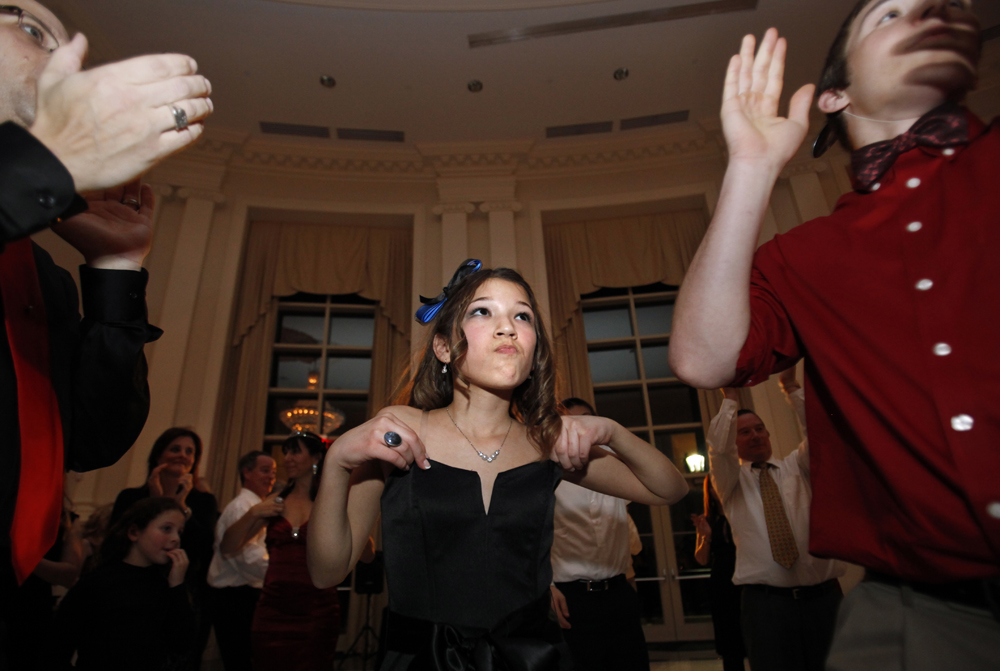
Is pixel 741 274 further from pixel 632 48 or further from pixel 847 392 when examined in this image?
pixel 632 48

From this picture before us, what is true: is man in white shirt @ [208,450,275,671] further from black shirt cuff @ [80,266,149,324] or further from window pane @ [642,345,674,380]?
window pane @ [642,345,674,380]

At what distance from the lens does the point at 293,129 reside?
695 cm

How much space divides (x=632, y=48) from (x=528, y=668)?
248 inches

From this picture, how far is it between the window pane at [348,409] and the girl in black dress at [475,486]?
17.5 feet

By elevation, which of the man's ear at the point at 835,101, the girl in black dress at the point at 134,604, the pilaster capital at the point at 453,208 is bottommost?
the girl in black dress at the point at 134,604

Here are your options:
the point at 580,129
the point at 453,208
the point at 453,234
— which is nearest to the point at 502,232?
the point at 453,234

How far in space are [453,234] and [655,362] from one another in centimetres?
290

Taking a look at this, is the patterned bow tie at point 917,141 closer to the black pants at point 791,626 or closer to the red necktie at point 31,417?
the red necktie at point 31,417

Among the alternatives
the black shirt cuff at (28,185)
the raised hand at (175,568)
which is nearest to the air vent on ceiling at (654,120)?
the raised hand at (175,568)

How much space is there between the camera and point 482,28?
229 inches

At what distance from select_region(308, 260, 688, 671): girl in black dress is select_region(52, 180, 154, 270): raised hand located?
0.57 m

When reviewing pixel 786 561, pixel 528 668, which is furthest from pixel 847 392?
pixel 786 561

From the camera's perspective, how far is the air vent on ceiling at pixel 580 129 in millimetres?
6992

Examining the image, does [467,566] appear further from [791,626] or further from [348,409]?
[348,409]
